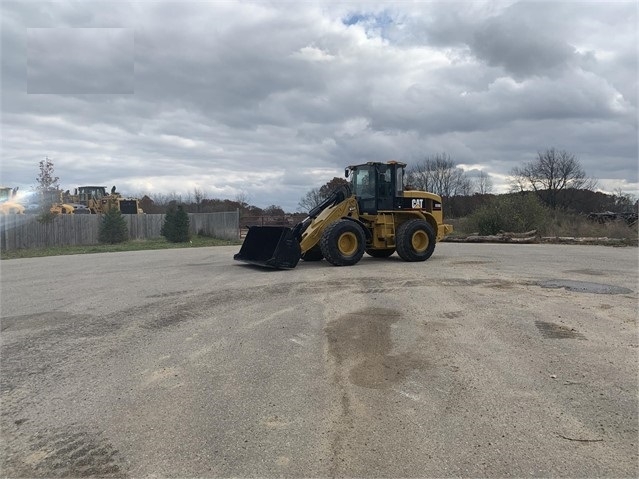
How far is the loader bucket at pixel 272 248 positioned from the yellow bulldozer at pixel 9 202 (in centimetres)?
2131

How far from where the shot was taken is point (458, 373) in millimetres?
5020

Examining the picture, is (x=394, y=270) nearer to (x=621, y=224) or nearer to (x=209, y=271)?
(x=209, y=271)

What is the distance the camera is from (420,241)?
15008mm

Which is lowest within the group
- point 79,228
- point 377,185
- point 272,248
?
point 272,248

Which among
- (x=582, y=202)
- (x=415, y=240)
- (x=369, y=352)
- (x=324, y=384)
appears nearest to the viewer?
(x=324, y=384)

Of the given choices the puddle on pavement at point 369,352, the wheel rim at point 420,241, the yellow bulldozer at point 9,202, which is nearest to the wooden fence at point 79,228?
the yellow bulldozer at point 9,202

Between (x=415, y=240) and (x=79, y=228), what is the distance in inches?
902

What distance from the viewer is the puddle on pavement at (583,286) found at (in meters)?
9.44

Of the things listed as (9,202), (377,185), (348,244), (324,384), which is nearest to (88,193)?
(9,202)

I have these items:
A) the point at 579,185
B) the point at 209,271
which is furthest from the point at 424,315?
the point at 579,185

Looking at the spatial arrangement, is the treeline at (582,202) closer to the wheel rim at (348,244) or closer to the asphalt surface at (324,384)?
the wheel rim at (348,244)

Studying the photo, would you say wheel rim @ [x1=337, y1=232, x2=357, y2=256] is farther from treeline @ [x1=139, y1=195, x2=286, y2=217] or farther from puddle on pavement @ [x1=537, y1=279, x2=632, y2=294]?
treeline @ [x1=139, y1=195, x2=286, y2=217]

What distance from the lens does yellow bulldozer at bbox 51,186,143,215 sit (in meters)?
37.5

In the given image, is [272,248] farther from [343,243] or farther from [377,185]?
[377,185]
